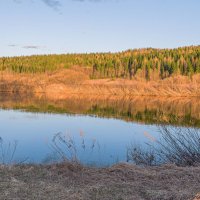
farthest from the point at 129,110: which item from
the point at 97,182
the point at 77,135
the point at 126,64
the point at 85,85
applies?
the point at 126,64

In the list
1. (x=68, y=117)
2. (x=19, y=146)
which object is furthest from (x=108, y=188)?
(x=68, y=117)

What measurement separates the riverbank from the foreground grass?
45.8m

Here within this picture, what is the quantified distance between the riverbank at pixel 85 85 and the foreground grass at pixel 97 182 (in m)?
45.8

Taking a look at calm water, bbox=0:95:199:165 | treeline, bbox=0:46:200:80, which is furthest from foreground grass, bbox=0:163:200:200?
treeline, bbox=0:46:200:80

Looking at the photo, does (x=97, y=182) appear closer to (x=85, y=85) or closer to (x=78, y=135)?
(x=78, y=135)

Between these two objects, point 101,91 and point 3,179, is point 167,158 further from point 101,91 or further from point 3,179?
point 101,91

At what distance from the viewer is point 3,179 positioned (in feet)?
21.6

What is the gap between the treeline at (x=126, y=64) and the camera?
220ft

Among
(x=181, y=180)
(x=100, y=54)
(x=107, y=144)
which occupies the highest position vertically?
(x=100, y=54)

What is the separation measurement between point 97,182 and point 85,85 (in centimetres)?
6194

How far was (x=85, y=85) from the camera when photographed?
68.6m

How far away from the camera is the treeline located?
6721 centimetres

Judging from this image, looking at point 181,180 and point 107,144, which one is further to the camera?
point 107,144

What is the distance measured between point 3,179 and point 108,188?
5.72 feet
